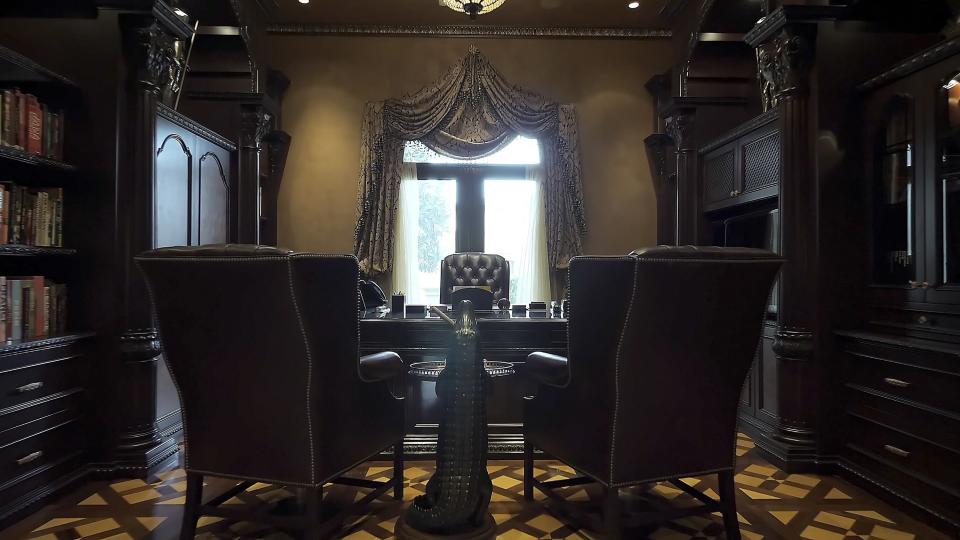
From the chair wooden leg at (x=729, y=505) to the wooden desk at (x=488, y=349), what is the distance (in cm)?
109

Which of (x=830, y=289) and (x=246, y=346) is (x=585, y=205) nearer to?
(x=830, y=289)

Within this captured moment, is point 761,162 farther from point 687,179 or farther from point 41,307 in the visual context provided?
point 41,307

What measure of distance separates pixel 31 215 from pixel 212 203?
134 centimetres

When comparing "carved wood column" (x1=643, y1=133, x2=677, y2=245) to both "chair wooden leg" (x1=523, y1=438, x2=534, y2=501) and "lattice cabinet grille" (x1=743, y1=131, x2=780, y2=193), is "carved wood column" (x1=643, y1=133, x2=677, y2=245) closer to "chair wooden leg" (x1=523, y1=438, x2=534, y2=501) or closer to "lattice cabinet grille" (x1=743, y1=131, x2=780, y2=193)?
"lattice cabinet grille" (x1=743, y1=131, x2=780, y2=193)

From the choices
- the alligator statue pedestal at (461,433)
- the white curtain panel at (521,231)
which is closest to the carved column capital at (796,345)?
the alligator statue pedestal at (461,433)

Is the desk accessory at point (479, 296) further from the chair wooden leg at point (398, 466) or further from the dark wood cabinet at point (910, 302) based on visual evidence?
the dark wood cabinet at point (910, 302)

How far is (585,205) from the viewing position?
17.1 ft

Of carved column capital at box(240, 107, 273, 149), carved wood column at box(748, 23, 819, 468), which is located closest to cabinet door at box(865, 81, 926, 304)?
carved wood column at box(748, 23, 819, 468)

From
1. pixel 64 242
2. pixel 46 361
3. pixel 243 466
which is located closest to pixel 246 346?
pixel 243 466

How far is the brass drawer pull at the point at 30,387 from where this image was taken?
2262 mm

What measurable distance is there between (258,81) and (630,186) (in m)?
3.65

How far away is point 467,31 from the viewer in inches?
203

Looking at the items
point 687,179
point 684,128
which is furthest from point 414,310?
point 684,128

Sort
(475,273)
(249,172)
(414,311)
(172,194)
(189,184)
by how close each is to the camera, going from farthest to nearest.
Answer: (249,172), (475,273), (189,184), (172,194), (414,311)
